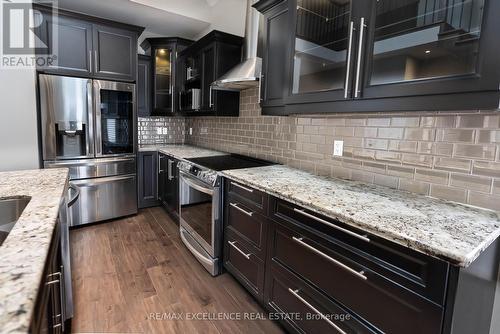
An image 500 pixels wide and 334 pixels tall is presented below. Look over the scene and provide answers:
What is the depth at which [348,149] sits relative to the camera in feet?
6.30

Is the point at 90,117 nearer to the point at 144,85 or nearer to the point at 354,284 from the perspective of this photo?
the point at 144,85

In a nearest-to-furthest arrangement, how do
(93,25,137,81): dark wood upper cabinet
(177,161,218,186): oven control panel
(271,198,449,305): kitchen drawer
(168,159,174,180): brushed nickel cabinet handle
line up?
(271,198,449,305): kitchen drawer, (177,161,218,186): oven control panel, (93,25,137,81): dark wood upper cabinet, (168,159,174,180): brushed nickel cabinet handle

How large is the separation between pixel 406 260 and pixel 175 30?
423cm

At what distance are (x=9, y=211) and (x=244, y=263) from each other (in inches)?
56.8

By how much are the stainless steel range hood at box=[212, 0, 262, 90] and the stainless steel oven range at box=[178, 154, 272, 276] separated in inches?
30.9

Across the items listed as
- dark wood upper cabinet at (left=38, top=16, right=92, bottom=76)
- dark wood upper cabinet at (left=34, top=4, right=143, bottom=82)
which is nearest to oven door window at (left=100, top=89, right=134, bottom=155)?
dark wood upper cabinet at (left=34, top=4, right=143, bottom=82)

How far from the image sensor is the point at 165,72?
3.93m

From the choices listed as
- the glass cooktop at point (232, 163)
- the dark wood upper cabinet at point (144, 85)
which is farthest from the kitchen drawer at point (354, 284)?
the dark wood upper cabinet at point (144, 85)

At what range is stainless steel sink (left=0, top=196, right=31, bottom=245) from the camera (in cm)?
124

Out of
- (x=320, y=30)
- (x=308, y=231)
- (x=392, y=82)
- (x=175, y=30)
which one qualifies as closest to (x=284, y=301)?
(x=308, y=231)

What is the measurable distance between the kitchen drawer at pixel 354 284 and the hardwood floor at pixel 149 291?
624mm

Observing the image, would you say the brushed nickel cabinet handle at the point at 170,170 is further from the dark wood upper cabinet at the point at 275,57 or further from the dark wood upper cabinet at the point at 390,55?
the dark wood upper cabinet at the point at 390,55

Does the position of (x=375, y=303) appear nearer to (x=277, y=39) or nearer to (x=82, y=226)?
(x=277, y=39)

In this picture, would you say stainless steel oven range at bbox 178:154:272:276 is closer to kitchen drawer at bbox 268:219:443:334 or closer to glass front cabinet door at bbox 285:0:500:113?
kitchen drawer at bbox 268:219:443:334
